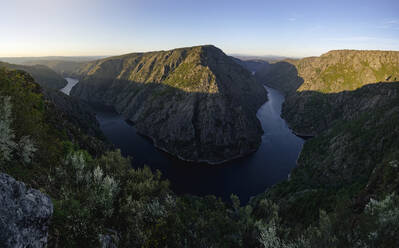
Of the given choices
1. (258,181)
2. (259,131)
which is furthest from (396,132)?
(259,131)

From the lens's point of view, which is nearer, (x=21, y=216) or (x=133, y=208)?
(x=21, y=216)

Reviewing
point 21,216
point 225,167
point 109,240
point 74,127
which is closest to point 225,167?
point 225,167

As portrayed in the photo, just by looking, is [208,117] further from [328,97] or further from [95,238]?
[328,97]

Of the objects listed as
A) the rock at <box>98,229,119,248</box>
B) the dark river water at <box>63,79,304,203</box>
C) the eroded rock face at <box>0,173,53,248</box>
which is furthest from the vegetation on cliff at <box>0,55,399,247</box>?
the dark river water at <box>63,79,304,203</box>

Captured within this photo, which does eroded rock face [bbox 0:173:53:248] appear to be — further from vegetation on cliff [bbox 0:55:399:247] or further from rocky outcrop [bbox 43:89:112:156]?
rocky outcrop [bbox 43:89:112:156]

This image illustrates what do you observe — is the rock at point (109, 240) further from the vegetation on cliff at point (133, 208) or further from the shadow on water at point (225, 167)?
the shadow on water at point (225, 167)

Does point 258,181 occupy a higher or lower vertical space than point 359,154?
lower

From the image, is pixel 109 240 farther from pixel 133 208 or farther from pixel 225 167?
pixel 225 167
